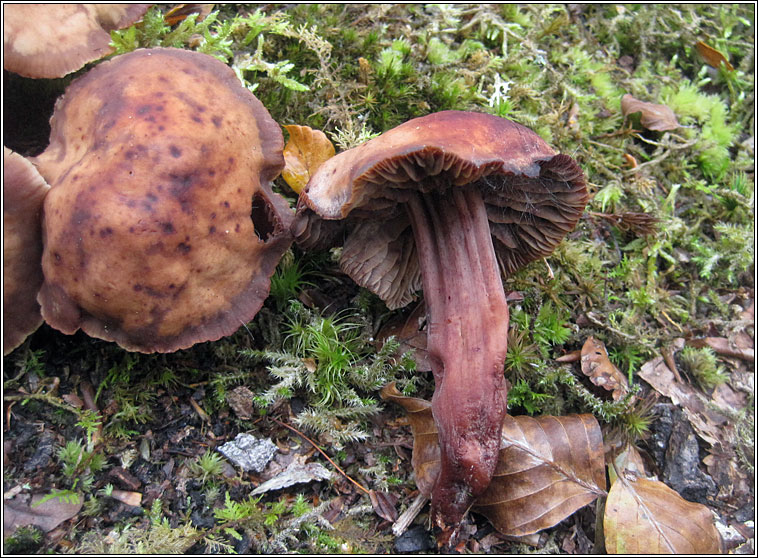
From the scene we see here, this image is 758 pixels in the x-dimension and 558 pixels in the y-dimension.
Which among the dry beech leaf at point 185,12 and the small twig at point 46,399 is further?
the dry beech leaf at point 185,12

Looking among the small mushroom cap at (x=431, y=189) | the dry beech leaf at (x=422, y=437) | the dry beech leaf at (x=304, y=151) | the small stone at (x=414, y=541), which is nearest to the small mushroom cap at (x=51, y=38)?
the dry beech leaf at (x=304, y=151)

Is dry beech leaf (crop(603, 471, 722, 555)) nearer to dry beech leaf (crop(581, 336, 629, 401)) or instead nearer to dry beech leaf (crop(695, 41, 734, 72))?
dry beech leaf (crop(581, 336, 629, 401))

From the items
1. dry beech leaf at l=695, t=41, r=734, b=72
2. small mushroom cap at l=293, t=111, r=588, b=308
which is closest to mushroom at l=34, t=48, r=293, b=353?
small mushroom cap at l=293, t=111, r=588, b=308

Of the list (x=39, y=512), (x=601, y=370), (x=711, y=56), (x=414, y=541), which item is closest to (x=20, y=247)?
(x=39, y=512)

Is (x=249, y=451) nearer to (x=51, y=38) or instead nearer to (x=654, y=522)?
(x=654, y=522)

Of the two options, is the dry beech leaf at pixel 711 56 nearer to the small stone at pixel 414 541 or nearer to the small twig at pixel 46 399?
the small stone at pixel 414 541

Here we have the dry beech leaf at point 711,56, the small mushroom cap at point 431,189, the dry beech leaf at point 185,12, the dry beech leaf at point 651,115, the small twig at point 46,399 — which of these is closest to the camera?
the small mushroom cap at point 431,189

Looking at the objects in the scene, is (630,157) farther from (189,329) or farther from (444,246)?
(189,329)
